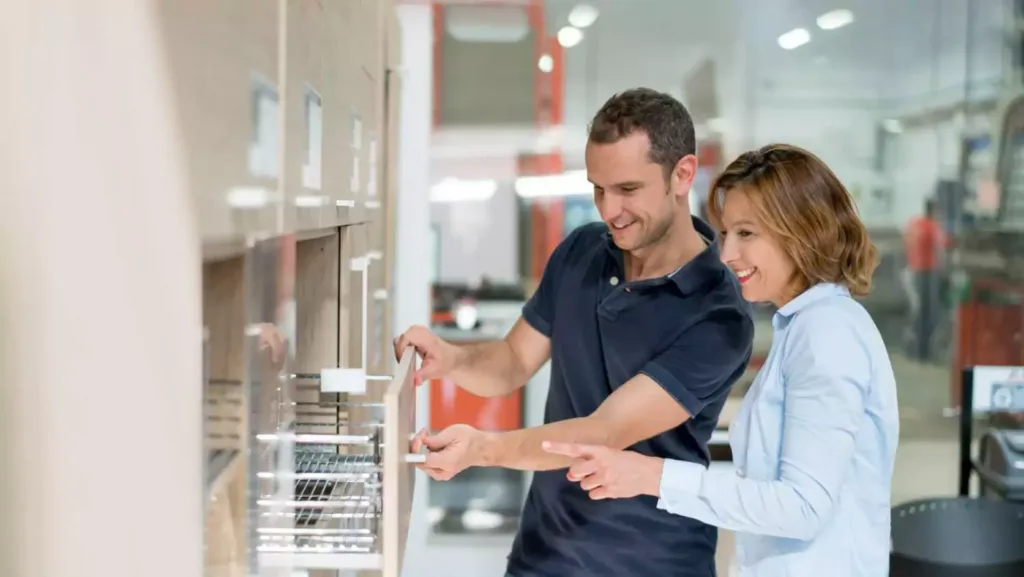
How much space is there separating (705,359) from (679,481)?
0.33 metres

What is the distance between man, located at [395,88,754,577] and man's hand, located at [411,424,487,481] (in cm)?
19

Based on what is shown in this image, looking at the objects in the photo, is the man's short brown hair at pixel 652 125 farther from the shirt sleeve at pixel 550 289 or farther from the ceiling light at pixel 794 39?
the ceiling light at pixel 794 39

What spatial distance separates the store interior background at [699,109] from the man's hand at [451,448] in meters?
2.08

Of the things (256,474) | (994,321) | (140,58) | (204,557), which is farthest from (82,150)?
(994,321)

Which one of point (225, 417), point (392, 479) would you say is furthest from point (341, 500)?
point (225, 417)

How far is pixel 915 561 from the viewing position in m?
2.38

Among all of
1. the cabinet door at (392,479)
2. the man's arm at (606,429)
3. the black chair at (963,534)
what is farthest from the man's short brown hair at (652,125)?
the black chair at (963,534)

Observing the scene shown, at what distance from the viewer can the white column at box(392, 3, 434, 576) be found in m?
3.35

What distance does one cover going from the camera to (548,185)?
3.54 metres

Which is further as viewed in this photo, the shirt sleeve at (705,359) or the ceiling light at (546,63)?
the ceiling light at (546,63)

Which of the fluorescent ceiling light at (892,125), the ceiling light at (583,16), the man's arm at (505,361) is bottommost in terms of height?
the man's arm at (505,361)

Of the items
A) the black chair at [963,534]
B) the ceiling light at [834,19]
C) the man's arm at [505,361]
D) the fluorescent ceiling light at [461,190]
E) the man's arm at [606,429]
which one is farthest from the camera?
the ceiling light at [834,19]

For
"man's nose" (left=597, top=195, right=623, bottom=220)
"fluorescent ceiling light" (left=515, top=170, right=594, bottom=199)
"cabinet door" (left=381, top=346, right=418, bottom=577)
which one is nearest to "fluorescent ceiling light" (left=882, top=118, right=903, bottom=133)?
"fluorescent ceiling light" (left=515, top=170, right=594, bottom=199)

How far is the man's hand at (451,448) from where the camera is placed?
1.34 metres
